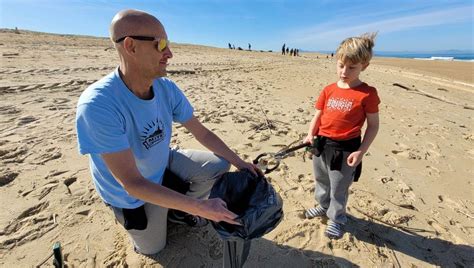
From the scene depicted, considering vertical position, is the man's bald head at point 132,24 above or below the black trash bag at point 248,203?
above

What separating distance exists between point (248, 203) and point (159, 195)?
0.61 m

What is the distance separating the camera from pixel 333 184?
251 cm

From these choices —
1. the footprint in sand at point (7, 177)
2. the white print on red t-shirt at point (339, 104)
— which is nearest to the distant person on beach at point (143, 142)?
the white print on red t-shirt at point (339, 104)

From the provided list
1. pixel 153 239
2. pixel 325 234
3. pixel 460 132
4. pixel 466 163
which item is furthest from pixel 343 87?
pixel 460 132

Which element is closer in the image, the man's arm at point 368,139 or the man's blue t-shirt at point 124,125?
the man's blue t-shirt at point 124,125

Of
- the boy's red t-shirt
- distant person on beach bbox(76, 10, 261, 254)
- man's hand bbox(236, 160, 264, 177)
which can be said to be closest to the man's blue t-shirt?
distant person on beach bbox(76, 10, 261, 254)

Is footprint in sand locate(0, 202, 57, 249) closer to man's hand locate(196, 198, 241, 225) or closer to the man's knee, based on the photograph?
the man's knee

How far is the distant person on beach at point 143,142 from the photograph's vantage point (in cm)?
168

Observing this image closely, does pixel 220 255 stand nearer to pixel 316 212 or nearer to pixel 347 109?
pixel 316 212

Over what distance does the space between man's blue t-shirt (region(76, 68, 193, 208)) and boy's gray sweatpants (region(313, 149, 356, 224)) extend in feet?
4.05

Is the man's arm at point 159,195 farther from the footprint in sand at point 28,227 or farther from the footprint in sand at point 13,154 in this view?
the footprint in sand at point 13,154

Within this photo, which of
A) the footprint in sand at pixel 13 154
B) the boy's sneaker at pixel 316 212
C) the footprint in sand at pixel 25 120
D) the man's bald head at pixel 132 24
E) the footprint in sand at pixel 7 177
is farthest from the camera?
the footprint in sand at pixel 25 120

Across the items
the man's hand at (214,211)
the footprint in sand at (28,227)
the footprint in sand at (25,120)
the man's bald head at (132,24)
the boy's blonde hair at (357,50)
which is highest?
the man's bald head at (132,24)

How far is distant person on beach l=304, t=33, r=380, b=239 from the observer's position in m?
2.30
